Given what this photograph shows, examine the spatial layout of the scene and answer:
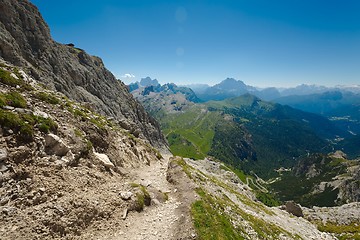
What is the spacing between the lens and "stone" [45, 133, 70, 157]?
2402 cm

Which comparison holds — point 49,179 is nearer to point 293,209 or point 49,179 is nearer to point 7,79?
point 7,79

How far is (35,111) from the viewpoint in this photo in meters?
27.1

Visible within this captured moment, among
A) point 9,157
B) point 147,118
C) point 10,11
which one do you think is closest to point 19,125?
point 9,157

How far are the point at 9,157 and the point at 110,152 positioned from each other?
18.9 metres

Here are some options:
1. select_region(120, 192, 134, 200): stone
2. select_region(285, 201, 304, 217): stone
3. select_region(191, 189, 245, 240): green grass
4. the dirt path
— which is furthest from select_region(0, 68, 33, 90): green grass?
select_region(285, 201, 304, 217): stone

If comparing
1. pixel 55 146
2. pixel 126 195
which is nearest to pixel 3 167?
pixel 55 146

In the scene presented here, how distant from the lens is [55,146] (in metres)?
24.7

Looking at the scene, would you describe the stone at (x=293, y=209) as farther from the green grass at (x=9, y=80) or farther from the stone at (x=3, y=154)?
the stone at (x=3, y=154)

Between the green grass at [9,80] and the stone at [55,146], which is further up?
the green grass at [9,80]

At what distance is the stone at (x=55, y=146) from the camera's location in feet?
78.8

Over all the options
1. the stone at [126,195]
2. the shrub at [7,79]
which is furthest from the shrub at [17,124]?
the stone at [126,195]

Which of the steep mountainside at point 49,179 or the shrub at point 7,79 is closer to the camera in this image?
the steep mountainside at point 49,179

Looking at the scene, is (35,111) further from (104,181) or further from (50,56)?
(50,56)

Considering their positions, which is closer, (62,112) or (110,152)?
(62,112)
